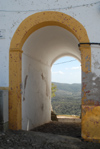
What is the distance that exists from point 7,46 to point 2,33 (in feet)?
1.35

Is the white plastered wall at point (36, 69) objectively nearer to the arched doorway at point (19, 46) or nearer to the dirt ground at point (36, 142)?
the arched doorway at point (19, 46)

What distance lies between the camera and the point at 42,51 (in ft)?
25.4

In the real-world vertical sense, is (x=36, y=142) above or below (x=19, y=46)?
below

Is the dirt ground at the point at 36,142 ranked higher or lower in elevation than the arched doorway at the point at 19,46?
lower

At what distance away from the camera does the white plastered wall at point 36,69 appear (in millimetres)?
6051

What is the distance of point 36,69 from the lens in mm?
7477

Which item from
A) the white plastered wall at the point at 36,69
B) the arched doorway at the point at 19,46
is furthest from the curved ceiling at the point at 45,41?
the arched doorway at the point at 19,46

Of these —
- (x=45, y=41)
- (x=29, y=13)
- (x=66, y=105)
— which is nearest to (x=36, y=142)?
(x=29, y=13)

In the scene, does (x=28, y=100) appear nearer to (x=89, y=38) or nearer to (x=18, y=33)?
(x=18, y=33)

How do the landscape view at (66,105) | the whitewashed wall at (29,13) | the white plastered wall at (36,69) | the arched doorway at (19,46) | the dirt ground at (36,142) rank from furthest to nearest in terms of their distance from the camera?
the landscape view at (66,105) → the white plastered wall at (36,69) → the arched doorway at (19,46) → the whitewashed wall at (29,13) → the dirt ground at (36,142)

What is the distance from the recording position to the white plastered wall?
6.05m

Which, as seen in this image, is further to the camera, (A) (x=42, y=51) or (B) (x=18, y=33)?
(A) (x=42, y=51)

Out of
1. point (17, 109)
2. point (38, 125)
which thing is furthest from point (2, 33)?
point (38, 125)

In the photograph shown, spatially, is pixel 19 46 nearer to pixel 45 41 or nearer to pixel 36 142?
pixel 45 41
